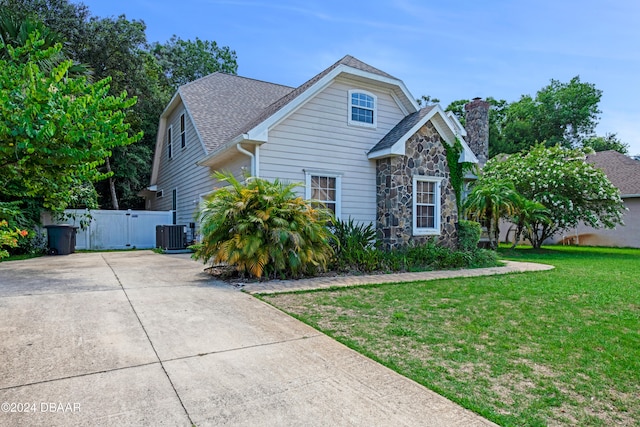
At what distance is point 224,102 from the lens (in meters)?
14.0

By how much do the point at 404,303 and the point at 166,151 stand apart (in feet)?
48.0

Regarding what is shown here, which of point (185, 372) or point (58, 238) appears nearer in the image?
point (185, 372)

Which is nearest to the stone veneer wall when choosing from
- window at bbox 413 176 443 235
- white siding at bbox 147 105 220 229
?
window at bbox 413 176 443 235

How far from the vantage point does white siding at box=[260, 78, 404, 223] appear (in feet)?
31.3

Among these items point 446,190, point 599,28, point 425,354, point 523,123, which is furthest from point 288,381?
point 523,123

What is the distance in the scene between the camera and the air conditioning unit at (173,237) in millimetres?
12828

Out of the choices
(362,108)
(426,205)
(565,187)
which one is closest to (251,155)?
(362,108)

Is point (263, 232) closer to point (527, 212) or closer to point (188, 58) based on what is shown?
point (527, 212)

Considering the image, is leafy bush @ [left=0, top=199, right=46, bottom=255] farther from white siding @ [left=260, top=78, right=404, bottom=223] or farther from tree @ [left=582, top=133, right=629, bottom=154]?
tree @ [left=582, top=133, right=629, bottom=154]

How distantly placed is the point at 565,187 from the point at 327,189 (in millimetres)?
10925

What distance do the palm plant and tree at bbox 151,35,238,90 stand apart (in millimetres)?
24169

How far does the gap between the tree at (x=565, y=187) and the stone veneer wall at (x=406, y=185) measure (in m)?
6.02

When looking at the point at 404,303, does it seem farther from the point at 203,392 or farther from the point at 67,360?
the point at 67,360

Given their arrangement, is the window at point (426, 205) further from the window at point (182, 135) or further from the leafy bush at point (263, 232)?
the window at point (182, 135)
